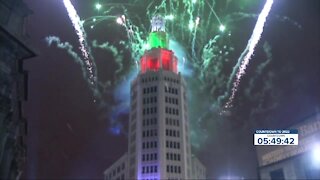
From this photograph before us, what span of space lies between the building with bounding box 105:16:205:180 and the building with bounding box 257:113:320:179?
25.2 metres

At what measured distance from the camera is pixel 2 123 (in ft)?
114

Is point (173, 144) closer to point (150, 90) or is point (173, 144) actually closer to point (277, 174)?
point (150, 90)

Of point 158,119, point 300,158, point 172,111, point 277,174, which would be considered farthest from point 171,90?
point 300,158

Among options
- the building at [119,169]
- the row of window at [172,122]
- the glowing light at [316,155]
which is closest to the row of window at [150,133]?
the row of window at [172,122]

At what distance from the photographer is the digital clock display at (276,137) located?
129 ft

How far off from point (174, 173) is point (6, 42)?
252ft

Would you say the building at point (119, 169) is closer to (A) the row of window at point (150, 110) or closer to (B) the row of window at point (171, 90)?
(A) the row of window at point (150, 110)

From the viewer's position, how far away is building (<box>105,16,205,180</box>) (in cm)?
10562

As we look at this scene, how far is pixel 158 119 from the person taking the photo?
11050 cm

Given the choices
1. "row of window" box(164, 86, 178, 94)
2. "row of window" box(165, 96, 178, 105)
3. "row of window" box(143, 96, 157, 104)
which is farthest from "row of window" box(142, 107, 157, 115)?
"row of window" box(164, 86, 178, 94)

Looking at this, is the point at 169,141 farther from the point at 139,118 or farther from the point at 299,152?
the point at 299,152

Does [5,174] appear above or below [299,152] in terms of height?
below

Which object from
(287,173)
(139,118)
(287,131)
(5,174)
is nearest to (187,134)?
(139,118)

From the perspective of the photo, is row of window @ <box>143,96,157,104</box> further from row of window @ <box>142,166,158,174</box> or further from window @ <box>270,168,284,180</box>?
window @ <box>270,168,284,180</box>
